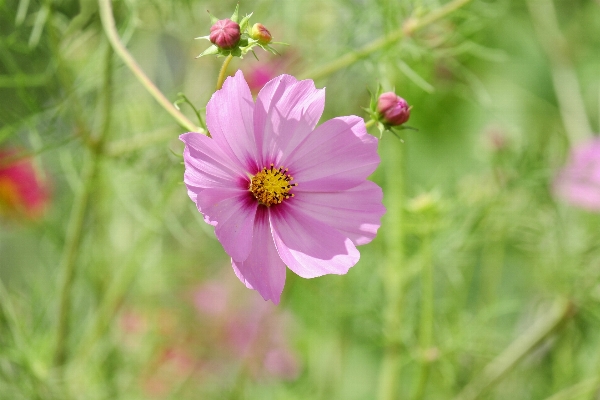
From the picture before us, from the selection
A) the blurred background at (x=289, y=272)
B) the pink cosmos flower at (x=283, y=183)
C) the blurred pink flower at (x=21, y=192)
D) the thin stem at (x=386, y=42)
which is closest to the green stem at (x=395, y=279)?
the blurred background at (x=289, y=272)

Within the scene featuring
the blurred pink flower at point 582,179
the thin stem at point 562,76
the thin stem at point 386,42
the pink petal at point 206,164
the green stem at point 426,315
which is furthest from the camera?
the thin stem at point 562,76

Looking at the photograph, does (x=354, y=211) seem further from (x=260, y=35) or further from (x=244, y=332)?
(x=244, y=332)

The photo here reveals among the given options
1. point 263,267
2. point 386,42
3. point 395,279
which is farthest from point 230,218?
point 395,279

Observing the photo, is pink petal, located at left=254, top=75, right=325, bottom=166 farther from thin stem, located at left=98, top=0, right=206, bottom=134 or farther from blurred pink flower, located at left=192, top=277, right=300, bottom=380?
blurred pink flower, located at left=192, top=277, right=300, bottom=380

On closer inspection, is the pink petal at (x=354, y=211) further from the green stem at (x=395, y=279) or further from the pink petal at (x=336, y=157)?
the green stem at (x=395, y=279)

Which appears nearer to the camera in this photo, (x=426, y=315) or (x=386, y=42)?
(x=386, y=42)

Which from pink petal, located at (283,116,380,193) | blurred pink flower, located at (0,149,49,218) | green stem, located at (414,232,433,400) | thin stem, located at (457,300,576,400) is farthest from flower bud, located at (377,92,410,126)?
blurred pink flower, located at (0,149,49,218)
